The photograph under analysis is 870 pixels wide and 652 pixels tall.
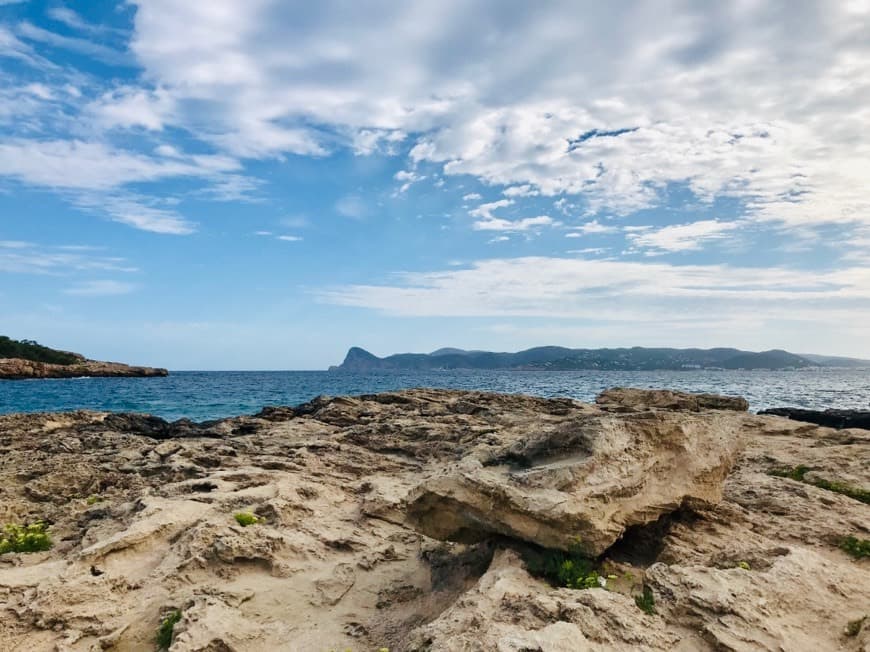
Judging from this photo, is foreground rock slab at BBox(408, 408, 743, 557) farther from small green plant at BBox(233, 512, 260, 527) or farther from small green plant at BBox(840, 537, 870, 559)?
small green plant at BBox(233, 512, 260, 527)

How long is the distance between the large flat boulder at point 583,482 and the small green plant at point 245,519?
3042 millimetres

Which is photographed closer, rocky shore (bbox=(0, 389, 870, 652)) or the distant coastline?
rocky shore (bbox=(0, 389, 870, 652))

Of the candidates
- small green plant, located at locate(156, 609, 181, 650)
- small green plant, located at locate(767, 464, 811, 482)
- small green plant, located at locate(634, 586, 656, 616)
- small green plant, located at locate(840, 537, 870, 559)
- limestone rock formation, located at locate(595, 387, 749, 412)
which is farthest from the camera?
limestone rock formation, located at locate(595, 387, 749, 412)

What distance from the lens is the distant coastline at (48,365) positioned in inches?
4173

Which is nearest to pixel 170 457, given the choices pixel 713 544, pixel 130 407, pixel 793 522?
pixel 713 544

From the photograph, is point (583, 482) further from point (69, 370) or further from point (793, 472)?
point (69, 370)

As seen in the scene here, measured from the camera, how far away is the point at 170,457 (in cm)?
1466

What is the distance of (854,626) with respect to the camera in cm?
550

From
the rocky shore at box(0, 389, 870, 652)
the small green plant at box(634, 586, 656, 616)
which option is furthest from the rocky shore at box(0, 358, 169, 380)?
the small green plant at box(634, 586, 656, 616)

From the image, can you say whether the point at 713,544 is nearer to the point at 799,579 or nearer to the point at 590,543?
the point at 799,579

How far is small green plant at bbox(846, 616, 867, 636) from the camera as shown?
5.41m

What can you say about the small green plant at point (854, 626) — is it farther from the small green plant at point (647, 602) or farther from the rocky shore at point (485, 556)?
the small green plant at point (647, 602)

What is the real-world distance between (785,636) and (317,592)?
5504mm

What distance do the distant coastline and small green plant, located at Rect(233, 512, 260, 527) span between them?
393 ft
